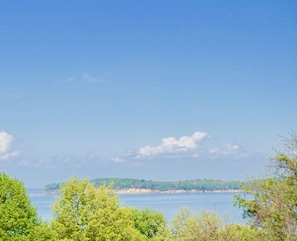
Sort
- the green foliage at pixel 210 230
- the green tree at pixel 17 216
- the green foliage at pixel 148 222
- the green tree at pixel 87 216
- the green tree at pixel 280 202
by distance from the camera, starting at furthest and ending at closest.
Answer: the green foliage at pixel 148 222, the green tree at pixel 87 216, the green tree at pixel 17 216, the green foliage at pixel 210 230, the green tree at pixel 280 202

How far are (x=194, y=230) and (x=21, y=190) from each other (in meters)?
9.79

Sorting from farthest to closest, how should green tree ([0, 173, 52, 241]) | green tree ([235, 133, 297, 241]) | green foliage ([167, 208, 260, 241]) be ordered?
green tree ([0, 173, 52, 241]) → green foliage ([167, 208, 260, 241]) → green tree ([235, 133, 297, 241])

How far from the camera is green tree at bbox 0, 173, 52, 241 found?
25.1 meters

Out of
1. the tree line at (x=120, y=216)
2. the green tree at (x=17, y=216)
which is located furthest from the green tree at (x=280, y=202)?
the green tree at (x=17, y=216)

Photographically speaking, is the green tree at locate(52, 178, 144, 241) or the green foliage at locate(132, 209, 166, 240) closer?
the green tree at locate(52, 178, 144, 241)

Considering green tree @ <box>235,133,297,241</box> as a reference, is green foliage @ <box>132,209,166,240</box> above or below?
below

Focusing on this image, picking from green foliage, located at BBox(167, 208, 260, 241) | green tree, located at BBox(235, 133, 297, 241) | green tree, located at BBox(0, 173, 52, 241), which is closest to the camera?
green tree, located at BBox(235, 133, 297, 241)

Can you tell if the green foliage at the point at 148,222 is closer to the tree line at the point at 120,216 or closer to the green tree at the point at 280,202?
the tree line at the point at 120,216

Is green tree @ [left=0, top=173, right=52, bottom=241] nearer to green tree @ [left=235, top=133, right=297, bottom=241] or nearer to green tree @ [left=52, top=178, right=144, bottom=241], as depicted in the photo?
green tree @ [left=52, top=178, right=144, bottom=241]

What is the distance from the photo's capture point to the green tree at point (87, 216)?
3177cm

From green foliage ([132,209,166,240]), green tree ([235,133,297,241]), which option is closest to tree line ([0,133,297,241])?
green tree ([235,133,297,241])

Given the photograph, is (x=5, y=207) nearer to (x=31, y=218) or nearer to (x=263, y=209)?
(x=31, y=218)

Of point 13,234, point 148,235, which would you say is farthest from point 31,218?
point 148,235

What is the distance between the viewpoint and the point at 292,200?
50.3ft
